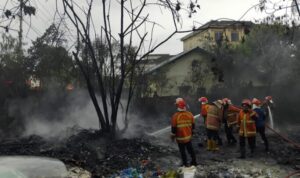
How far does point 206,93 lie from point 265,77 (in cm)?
A: 520

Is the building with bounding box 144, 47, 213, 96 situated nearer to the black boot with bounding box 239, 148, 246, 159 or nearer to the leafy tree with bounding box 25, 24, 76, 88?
the leafy tree with bounding box 25, 24, 76, 88

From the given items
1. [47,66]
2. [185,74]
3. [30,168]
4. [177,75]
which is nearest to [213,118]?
[30,168]

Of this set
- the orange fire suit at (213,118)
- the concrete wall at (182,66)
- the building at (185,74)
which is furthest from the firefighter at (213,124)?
the concrete wall at (182,66)

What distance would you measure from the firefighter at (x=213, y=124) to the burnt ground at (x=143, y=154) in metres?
0.31

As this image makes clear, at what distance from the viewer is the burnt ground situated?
13023 mm

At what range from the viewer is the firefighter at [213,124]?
632 inches

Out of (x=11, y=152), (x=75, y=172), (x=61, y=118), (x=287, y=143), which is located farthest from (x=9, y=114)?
(x=75, y=172)

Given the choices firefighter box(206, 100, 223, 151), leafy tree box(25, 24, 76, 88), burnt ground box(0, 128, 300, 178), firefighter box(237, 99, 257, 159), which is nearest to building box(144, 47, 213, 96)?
leafy tree box(25, 24, 76, 88)

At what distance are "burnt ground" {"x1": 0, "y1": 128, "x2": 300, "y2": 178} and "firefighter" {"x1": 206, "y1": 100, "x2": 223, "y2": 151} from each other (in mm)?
314

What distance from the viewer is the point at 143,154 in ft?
49.7

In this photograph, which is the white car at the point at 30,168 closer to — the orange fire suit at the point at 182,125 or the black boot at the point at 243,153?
the orange fire suit at the point at 182,125

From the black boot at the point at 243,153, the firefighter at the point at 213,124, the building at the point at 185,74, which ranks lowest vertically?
the black boot at the point at 243,153

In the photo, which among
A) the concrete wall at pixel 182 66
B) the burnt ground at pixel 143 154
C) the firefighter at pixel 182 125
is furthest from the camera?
the concrete wall at pixel 182 66

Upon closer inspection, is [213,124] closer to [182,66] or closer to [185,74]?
[185,74]
